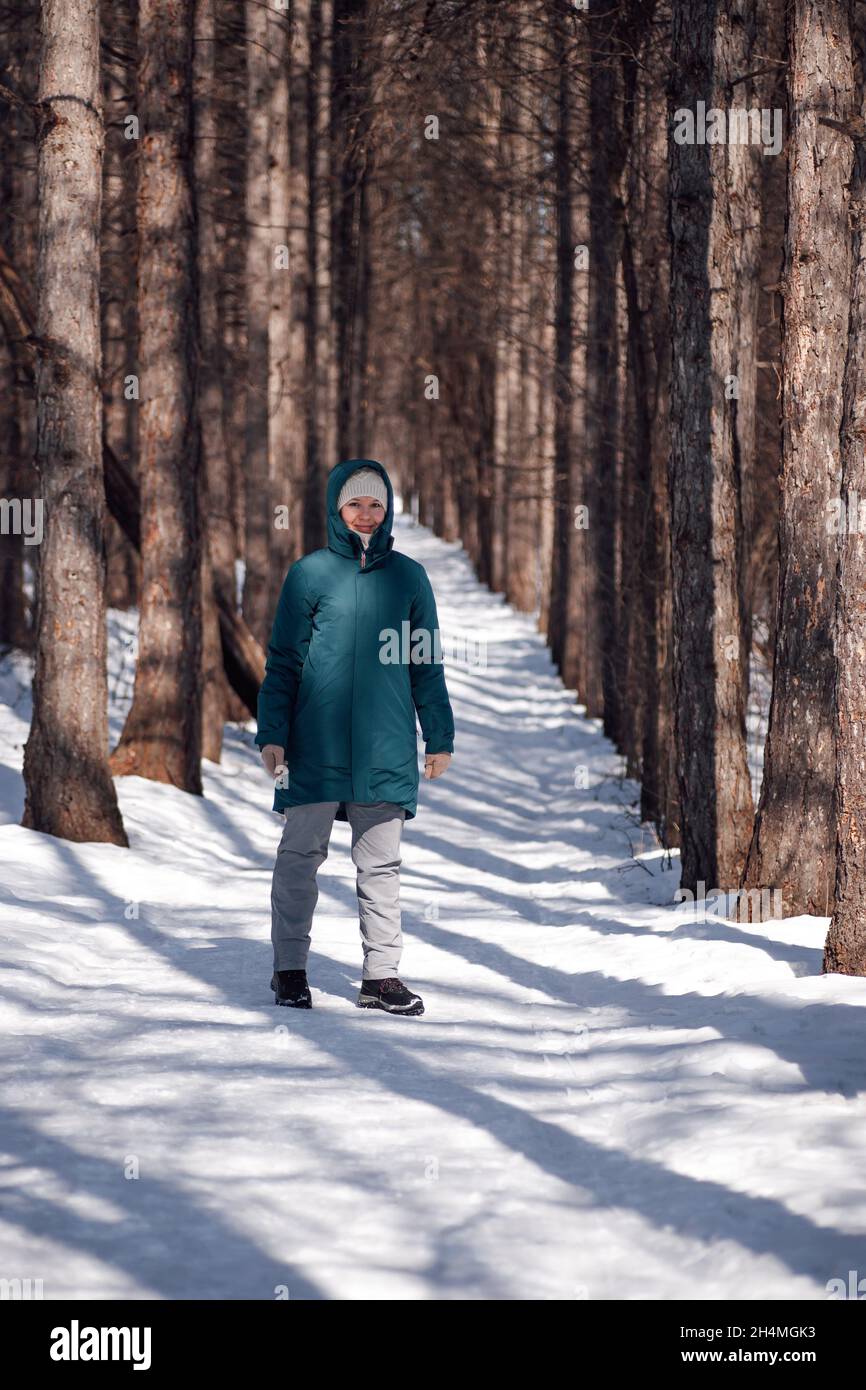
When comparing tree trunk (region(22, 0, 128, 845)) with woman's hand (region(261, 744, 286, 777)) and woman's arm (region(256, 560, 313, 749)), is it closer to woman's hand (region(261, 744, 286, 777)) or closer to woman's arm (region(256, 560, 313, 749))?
woman's arm (region(256, 560, 313, 749))

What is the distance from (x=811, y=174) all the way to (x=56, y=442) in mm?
4572

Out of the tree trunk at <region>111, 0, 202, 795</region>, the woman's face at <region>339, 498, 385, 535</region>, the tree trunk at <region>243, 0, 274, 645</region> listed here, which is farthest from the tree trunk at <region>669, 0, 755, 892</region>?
the tree trunk at <region>243, 0, 274, 645</region>

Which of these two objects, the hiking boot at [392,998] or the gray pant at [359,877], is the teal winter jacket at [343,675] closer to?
the gray pant at [359,877]

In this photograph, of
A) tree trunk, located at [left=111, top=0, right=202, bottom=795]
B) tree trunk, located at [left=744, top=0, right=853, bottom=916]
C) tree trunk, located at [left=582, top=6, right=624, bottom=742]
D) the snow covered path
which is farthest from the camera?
tree trunk, located at [left=582, top=6, right=624, bottom=742]

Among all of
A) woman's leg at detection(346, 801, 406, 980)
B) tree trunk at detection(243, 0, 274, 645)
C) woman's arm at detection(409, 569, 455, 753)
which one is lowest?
woman's leg at detection(346, 801, 406, 980)

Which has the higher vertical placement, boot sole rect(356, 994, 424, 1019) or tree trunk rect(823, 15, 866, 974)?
tree trunk rect(823, 15, 866, 974)

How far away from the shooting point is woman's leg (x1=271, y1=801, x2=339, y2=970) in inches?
237

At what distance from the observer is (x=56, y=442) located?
29.9ft

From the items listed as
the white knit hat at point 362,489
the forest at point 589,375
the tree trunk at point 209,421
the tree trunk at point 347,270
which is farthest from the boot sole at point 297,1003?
the tree trunk at point 347,270

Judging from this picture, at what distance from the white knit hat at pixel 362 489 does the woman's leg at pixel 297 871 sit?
121 cm

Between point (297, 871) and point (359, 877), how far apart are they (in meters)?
0.27

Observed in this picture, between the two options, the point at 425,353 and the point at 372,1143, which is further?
the point at 425,353
